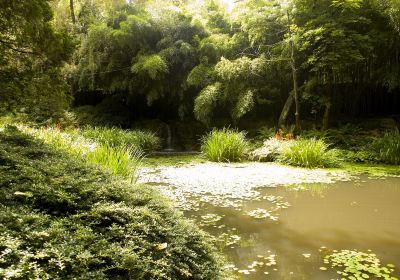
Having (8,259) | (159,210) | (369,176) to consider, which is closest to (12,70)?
(159,210)

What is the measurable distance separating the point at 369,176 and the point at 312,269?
4.41 m

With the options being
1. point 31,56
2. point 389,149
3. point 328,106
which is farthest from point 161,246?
point 328,106

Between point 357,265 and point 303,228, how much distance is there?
3.20 feet

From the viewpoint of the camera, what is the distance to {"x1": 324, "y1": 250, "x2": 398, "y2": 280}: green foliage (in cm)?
255

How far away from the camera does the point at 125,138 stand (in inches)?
370

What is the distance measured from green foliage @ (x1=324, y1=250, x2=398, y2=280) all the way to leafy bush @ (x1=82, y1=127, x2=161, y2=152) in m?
6.41

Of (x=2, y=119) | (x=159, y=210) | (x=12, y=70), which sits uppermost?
(x=12, y=70)

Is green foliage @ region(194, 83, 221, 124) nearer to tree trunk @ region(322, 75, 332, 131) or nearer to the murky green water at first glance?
tree trunk @ region(322, 75, 332, 131)

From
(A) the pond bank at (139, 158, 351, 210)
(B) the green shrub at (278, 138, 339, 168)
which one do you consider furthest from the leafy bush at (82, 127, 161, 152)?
(B) the green shrub at (278, 138, 339, 168)

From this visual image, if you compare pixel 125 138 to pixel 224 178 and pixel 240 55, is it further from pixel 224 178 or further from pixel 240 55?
pixel 240 55

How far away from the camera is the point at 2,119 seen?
A: 11.0 metres

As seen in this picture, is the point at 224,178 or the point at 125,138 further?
the point at 125,138

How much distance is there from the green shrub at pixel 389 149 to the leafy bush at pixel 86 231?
6853 millimetres

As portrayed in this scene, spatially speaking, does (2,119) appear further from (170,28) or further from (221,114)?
(221,114)
